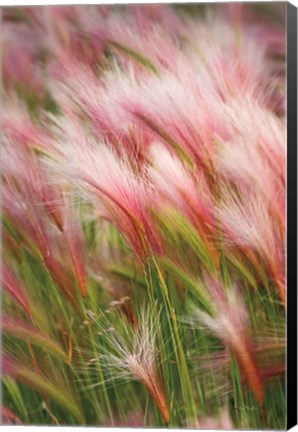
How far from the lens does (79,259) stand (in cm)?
559

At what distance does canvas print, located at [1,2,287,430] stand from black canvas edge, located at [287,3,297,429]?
0.09 feet

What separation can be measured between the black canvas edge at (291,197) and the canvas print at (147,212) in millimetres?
28

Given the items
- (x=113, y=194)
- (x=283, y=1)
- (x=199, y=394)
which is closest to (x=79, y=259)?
(x=113, y=194)

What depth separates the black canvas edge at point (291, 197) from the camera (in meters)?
5.47

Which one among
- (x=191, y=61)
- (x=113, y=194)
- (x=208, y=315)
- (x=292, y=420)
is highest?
(x=191, y=61)

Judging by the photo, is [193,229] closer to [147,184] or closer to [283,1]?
[147,184]

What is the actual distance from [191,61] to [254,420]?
1.29 meters

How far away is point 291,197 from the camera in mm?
5477

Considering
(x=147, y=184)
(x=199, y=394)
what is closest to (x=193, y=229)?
(x=147, y=184)

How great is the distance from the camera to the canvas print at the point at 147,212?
5.48m

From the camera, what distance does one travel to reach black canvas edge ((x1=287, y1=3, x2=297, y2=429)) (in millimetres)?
5469

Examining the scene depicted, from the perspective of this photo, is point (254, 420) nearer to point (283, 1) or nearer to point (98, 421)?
point (98, 421)

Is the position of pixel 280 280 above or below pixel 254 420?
above

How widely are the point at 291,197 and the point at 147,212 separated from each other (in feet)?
1.67
